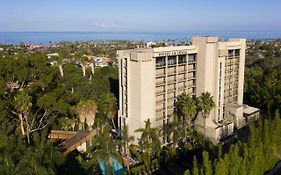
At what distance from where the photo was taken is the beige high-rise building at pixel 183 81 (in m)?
44.5

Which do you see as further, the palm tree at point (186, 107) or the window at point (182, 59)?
the window at point (182, 59)

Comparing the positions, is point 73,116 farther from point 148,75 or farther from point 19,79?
point 148,75

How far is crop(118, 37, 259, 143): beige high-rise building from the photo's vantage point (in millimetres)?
44500

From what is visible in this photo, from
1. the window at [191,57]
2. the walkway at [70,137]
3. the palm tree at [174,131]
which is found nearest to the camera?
the walkway at [70,137]

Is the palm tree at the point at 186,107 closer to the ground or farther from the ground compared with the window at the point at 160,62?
closer to the ground

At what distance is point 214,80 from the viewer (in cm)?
5309

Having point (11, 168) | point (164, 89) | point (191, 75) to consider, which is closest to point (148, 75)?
point (164, 89)

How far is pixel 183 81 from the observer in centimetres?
5125

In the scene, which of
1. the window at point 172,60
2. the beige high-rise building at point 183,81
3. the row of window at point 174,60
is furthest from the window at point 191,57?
the window at point 172,60

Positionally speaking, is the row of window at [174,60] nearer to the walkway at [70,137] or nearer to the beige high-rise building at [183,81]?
the beige high-rise building at [183,81]

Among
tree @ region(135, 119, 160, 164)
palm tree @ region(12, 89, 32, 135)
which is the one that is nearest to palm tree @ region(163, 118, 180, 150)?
tree @ region(135, 119, 160, 164)

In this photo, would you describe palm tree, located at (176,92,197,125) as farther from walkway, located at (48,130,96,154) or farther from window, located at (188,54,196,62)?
walkway, located at (48,130,96,154)

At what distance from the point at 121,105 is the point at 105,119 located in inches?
300

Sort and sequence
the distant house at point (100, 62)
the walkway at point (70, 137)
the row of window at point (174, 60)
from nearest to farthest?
the walkway at point (70, 137) < the row of window at point (174, 60) < the distant house at point (100, 62)
